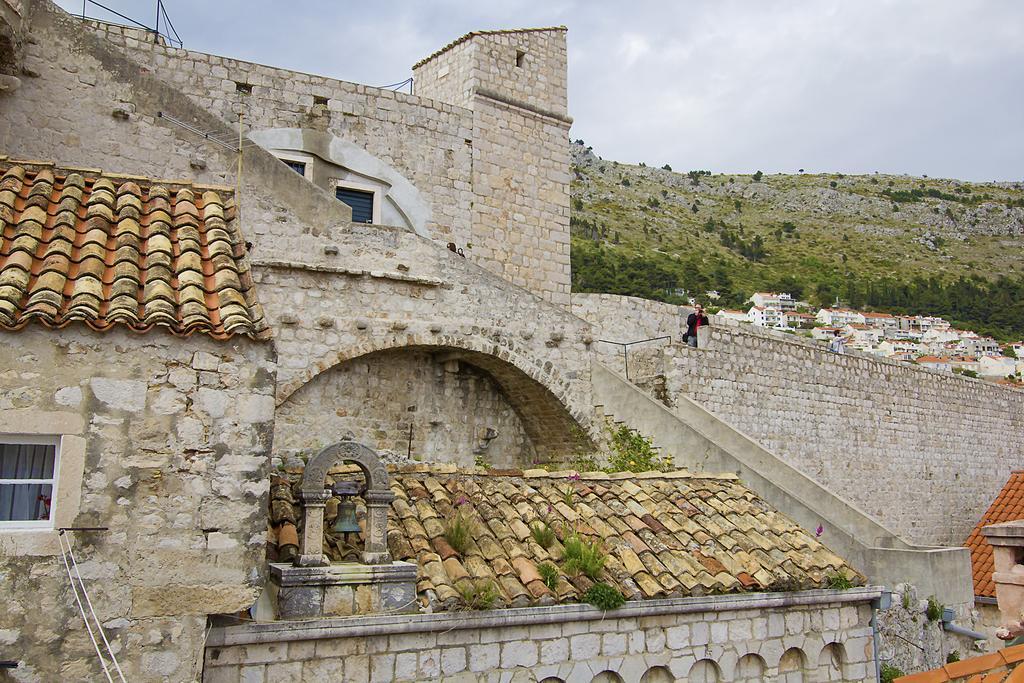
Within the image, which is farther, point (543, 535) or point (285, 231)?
point (285, 231)

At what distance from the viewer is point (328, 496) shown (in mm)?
7332

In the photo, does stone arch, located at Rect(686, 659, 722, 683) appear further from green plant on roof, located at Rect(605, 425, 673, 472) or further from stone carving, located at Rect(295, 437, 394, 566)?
green plant on roof, located at Rect(605, 425, 673, 472)

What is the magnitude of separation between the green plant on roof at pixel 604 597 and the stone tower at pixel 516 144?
9.30 meters

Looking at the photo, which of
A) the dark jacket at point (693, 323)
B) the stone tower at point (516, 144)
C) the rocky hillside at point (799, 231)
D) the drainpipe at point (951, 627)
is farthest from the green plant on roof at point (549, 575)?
the rocky hillside at point (799, 231)

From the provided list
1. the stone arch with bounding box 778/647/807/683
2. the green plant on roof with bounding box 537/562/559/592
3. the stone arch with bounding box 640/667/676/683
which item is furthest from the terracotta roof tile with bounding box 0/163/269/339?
the stone arch with bounding box 778/647/807/683

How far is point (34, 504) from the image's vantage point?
5754 mm

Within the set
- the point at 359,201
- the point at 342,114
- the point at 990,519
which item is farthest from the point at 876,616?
the point at 990,519

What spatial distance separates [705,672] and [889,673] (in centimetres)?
256

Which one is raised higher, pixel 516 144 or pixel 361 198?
Result: pixel 516 144

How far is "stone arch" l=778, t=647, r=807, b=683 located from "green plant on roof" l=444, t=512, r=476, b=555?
3413 millimetres

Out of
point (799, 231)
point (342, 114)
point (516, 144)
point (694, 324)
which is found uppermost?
point (799, 231)

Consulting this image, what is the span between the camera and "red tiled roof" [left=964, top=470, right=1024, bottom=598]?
18.5 meters

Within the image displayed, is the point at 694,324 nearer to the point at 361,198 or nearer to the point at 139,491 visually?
the point at 361,198

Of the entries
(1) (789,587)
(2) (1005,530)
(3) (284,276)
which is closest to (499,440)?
(3) (284,276)
